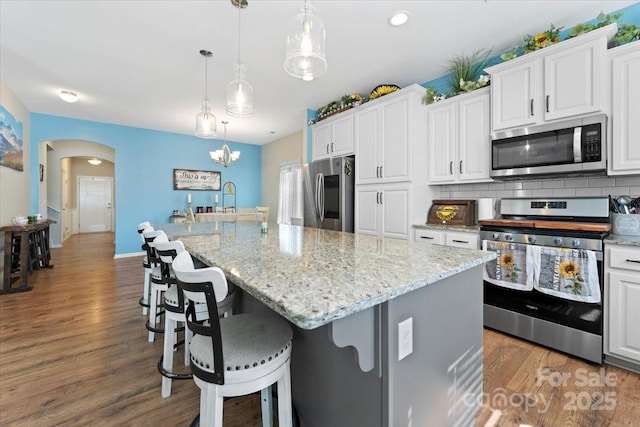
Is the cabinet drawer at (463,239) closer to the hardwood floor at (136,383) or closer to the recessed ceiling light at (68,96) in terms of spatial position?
the hardwood floor at (136,383)

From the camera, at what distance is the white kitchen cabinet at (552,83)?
198 centimetres

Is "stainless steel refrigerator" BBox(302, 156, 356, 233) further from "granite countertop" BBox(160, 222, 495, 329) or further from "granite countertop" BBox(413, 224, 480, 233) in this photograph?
"granite countertop" BBox(160, 222, 495, 329)

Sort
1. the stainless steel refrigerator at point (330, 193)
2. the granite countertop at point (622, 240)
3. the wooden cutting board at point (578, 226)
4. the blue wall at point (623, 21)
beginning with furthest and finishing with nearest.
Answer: the stainless steel refrigerator at point (330, 193) < the blue wall at point (623, 21) < the wooden cutting board at point (578, 226) < the granite countertop at point (622, 240)

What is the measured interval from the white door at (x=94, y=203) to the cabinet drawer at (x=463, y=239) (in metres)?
11.2

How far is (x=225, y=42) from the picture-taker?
8.84 feet

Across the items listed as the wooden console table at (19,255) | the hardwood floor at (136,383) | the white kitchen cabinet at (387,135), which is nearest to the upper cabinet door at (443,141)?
the white kitchen cabinet at (387,135)

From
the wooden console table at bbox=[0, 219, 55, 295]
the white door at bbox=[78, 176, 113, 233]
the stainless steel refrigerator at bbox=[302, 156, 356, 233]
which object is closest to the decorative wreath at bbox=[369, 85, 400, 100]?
the stainless steel refrigerator at bbox=[302, 156, 356, 233]

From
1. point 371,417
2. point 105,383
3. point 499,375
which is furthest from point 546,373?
point 105,383

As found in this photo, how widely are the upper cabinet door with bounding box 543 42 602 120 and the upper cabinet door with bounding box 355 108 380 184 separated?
5.32 feet

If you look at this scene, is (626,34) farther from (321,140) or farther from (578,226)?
(321,140)

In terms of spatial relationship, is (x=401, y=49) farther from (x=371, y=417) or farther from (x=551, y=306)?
(x=371, y=417)

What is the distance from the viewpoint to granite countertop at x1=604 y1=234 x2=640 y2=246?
1728 millimetres

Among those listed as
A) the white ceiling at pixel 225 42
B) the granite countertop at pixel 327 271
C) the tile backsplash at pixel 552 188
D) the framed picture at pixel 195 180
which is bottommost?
the granite countertop at pixel 327 271

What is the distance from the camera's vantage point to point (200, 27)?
2465 millimetres
